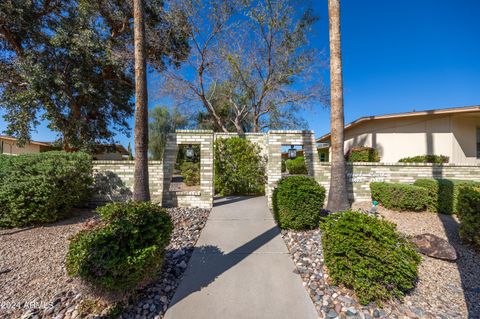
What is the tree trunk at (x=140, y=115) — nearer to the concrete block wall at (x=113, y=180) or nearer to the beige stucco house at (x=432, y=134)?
the concrete block wall at (x=113, y=180)

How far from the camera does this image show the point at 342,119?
524 cm

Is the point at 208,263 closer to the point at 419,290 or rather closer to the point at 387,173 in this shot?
the point at 419,290

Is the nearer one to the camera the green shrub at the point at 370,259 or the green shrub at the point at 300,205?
the green shrub at the point at 370,259

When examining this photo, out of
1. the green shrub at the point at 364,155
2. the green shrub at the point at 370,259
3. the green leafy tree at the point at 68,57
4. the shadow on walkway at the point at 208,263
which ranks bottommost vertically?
the shadow on walkway at the point at 208,263

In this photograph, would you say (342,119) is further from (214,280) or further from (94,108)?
(94,108)

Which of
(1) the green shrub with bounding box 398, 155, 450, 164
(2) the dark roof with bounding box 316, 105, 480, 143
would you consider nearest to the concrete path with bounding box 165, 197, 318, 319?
(1) the green shrub with bounding box 398, 155, 450, 164

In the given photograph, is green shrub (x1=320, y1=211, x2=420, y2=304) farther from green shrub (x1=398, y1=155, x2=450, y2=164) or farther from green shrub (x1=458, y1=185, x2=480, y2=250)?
green shrub (x1=398, y1=155, x2=450, y2=164)

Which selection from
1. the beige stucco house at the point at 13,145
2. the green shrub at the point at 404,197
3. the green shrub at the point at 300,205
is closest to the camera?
the green shrub at the point at 300,205

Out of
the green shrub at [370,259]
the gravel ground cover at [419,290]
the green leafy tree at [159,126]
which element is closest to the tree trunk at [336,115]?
the gravel ground cover at [419,290]

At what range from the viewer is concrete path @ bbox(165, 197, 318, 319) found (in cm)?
218

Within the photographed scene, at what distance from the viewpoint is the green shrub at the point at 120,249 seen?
196cm

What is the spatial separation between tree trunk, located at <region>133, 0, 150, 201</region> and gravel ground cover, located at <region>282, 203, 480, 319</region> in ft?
13.0

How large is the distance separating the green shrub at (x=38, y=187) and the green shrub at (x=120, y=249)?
3.77m

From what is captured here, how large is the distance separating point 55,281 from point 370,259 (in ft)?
14.5
